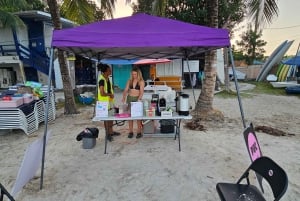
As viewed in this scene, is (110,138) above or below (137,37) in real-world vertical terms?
below

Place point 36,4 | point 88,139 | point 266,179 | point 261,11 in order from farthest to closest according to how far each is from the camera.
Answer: point 36,4, point 261,11, point 88,139, point 266,179

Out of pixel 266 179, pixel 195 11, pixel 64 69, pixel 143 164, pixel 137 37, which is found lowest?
pixel 143 164

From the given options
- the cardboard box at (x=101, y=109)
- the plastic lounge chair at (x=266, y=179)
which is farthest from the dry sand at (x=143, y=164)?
the cardboard box at (x=101, y=109)

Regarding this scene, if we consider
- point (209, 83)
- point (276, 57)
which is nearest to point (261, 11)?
point (209, 83)

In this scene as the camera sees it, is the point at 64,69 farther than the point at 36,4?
No

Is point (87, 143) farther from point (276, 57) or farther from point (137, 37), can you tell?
point (276, 57)

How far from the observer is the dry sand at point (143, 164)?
3586 millimetres

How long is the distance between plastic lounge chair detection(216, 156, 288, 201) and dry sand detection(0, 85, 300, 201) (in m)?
0.67

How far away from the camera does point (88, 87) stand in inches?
570

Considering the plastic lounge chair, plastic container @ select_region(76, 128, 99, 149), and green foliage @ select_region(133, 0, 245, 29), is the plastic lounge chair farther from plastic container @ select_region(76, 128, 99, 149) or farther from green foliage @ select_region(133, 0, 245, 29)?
green foliage @ select_region(133, 0, 245, 29)

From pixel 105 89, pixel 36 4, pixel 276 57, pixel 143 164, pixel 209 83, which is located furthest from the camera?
pixel 276 57

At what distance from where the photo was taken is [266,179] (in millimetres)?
2494

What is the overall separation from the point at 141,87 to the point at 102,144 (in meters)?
1.47

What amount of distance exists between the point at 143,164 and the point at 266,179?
2401 millimetres
